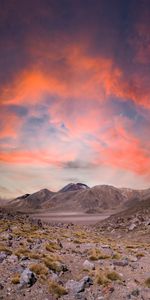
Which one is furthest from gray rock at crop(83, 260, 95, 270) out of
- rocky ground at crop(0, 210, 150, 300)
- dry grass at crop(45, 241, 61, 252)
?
dry grass at crop(45, 241, 61, 252)

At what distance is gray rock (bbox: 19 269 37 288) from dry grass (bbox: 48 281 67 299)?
1.01 m

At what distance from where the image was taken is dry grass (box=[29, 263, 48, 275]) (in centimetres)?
2052

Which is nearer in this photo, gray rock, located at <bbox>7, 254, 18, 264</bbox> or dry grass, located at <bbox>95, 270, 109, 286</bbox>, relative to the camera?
dry grass, located at <bbox>95, 270, 109, 286</bbox>

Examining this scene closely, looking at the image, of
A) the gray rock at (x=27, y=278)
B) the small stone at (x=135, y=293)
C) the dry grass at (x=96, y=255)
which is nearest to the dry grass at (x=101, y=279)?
the small stone at (x=135, y=293)

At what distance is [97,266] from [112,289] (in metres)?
5.39

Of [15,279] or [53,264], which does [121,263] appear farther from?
[15,279]

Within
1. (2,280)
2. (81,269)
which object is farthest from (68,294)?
(81,269)

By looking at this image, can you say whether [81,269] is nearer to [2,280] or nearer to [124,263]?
[124,263]

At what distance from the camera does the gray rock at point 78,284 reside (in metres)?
18.6

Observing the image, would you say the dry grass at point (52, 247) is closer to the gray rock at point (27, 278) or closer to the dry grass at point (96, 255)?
the dry grass at point (96, 255)

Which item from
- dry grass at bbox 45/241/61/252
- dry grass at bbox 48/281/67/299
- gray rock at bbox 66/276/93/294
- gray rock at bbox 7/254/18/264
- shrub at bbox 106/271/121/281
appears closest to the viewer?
dry grass at bbox 48/281/67/299

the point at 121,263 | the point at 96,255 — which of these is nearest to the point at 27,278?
the point at 121,263

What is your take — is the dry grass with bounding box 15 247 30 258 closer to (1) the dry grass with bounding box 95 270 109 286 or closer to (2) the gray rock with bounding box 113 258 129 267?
(1) the dry grass with bounding box 95 270 109 286

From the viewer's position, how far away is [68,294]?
18.0 meters
